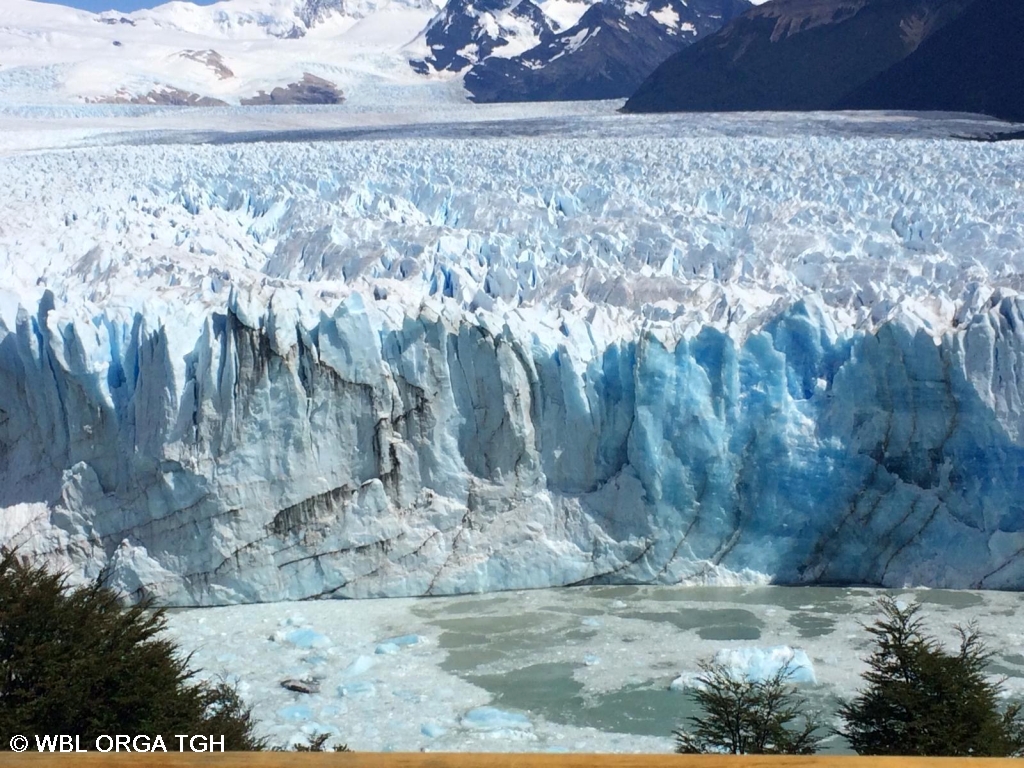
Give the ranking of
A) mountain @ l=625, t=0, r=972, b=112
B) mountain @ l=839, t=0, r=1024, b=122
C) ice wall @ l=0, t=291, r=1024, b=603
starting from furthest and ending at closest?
mountain @ l=625, t=0, r=972, b=112 < mountain @ l=839, t=0, r=1024, b=122 < ice wall @ l=0, t=291, r=1024, b=603

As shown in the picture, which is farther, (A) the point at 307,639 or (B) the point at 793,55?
(B) the point at 793,55

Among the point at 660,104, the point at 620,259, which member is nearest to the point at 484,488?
the point at 620,259

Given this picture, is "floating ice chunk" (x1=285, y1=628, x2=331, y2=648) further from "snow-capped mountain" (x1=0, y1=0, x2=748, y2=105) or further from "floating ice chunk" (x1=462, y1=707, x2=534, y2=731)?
"snow-capped mountain" (x1=0, y1=0, x2=748, y2=105)

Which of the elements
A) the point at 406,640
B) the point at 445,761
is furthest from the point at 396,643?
the point at 445,761

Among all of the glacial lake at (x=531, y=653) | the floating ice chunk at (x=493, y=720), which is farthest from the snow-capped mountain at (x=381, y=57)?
the floating ice chunk at (x=493, y=720)

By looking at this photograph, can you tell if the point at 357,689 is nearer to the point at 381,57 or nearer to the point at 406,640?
the point at 406,640

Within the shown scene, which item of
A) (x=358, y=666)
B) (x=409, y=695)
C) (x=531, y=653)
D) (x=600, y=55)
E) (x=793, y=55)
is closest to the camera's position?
(x=409, y=695)

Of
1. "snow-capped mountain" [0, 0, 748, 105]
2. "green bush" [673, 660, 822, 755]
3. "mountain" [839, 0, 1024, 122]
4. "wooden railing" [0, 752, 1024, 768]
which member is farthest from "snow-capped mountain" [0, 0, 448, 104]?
"wooden railing" [0, 752, 1024, 768]
